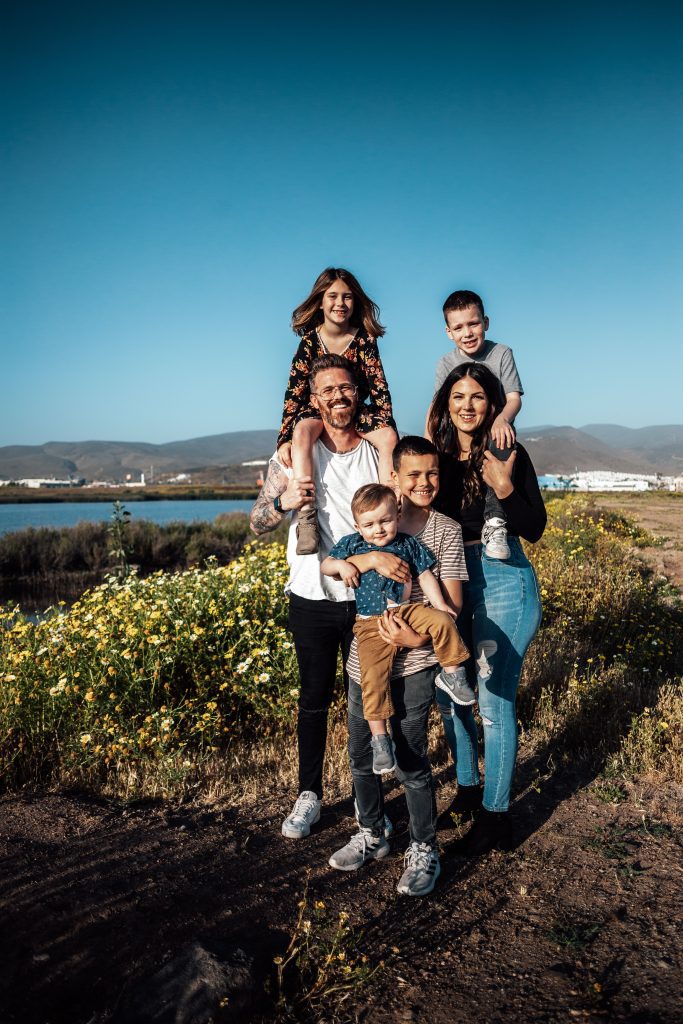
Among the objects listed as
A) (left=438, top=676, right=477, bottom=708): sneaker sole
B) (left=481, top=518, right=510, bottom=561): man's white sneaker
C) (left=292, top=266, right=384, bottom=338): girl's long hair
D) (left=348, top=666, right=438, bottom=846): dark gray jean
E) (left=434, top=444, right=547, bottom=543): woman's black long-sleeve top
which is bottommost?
(left=348, top=666, right=438, bottom=846): dark gray jean

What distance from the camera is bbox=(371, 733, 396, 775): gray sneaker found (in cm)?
280

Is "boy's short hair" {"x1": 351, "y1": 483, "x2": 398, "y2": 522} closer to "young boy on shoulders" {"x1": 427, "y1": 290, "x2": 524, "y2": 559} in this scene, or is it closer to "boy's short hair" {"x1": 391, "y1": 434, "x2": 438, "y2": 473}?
"boy's short hair" {"x1": 391, "y1": 434, "x2": 438, "y2": 473}

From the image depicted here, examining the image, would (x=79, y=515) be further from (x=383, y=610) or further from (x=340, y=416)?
(x=383, y=610)

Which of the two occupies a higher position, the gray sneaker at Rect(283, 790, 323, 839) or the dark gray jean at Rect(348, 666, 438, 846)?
the dark gray jean at Rect(348, 666, 438, 846)

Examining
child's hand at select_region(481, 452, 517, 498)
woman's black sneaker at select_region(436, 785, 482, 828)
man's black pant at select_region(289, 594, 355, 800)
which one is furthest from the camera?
woman's black sneaker at select_region(436, 785, 482, 828)

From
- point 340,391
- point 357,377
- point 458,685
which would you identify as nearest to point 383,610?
point 458,685

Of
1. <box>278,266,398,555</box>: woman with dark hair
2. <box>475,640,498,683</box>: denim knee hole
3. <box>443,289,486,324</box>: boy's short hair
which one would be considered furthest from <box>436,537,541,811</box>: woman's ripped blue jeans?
<box>443,289,486,324</box>: boy's short hair

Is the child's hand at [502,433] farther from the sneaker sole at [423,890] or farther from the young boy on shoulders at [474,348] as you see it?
the sneaker sole at [423,890]

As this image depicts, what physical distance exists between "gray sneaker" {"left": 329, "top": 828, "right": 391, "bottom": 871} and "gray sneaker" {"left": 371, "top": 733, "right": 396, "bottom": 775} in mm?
539

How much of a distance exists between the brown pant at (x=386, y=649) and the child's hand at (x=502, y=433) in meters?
0.85

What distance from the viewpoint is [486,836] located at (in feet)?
10.8

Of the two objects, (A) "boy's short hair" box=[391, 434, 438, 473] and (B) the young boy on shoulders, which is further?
(B) the young boy on shoulders

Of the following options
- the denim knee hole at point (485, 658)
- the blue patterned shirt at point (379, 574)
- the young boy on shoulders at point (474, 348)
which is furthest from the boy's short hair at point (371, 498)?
the young boy on shoulders at point (474, 348)

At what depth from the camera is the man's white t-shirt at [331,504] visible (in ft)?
10.8
